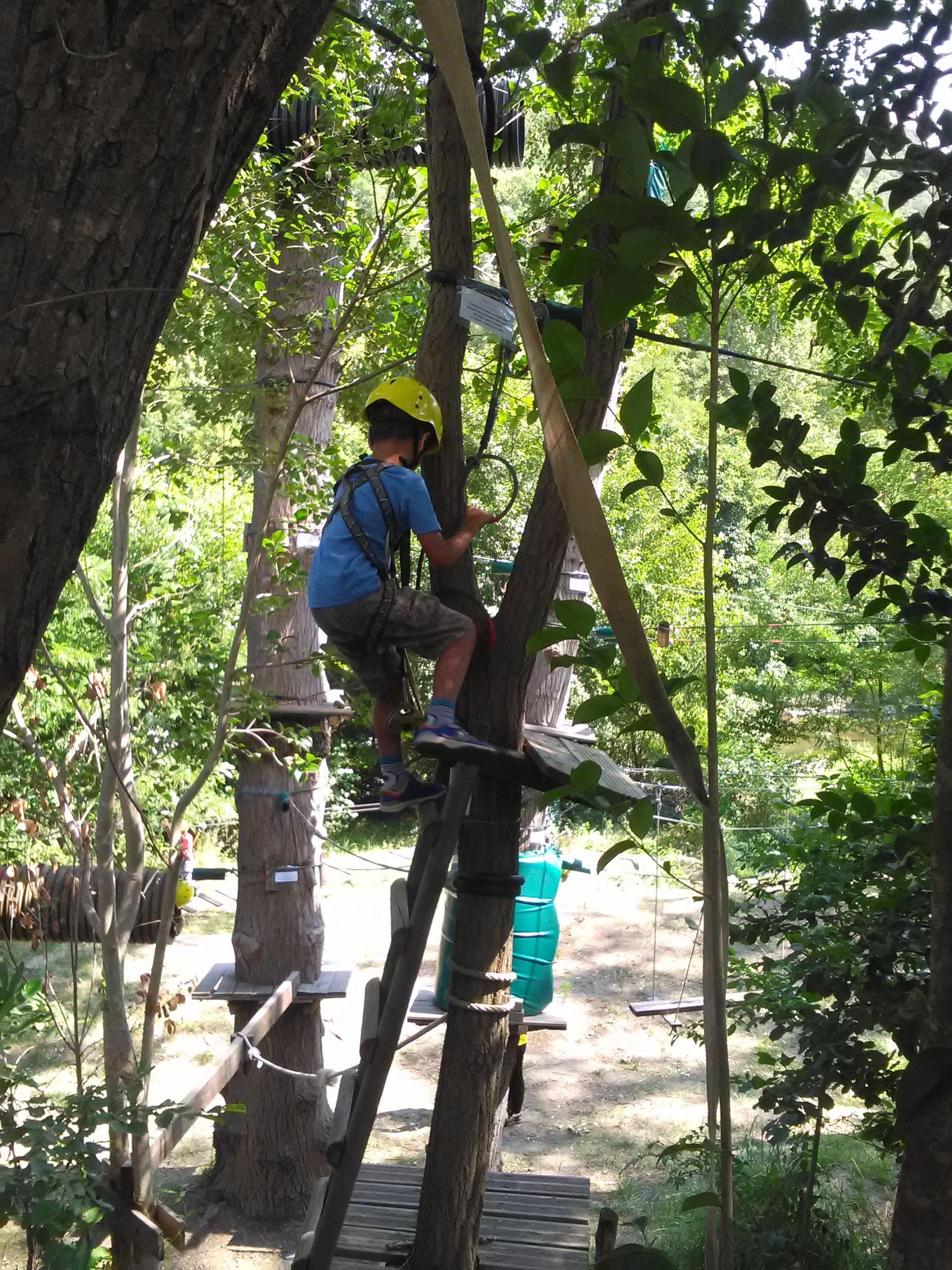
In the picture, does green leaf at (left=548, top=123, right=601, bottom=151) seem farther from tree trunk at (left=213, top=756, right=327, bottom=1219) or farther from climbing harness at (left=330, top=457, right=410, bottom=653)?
tree trunk at (left=213, top=756, right=327, bottom=1219)

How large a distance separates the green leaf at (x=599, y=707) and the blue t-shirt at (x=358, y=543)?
162 centimetres

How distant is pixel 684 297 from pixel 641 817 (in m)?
0.68

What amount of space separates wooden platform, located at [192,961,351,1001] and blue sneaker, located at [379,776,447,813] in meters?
4.33

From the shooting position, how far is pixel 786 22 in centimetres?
135

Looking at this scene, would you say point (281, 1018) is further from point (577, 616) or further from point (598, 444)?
point (598, 444)

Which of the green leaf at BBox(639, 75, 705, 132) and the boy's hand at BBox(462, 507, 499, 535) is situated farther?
the boy's hand at BBox(462, 507, 499, 535)

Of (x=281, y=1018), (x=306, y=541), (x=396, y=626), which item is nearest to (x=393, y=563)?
(x=396, y=626)

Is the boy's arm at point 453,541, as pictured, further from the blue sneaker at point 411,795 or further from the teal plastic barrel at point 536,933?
the teal plastic barrel at point 536,933

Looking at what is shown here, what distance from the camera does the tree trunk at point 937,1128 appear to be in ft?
4.66

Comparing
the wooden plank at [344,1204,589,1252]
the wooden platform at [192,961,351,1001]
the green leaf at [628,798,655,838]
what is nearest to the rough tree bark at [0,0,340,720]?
the green leaf at [628,798,655,838]

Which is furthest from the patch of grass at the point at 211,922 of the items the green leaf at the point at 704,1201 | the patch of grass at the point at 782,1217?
the green leaf at the point at 704,1201

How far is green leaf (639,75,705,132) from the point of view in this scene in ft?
4.52

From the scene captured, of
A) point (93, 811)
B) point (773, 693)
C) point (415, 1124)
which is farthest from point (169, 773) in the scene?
point (773, 693)

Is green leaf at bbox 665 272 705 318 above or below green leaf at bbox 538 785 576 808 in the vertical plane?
above
